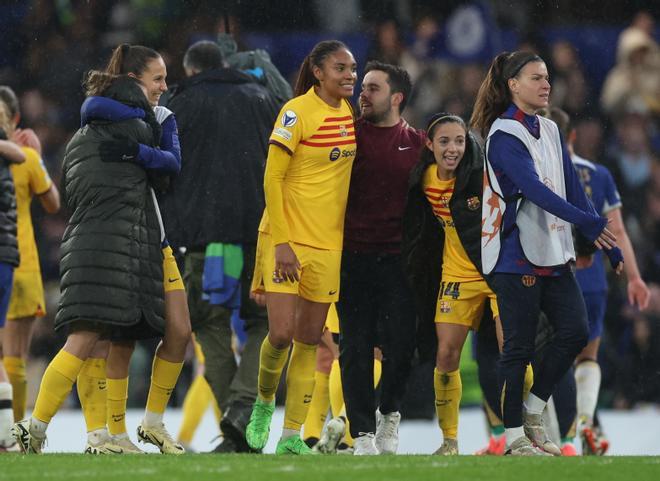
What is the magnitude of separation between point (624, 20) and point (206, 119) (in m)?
7.96

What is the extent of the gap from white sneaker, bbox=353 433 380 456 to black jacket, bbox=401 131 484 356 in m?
0.56

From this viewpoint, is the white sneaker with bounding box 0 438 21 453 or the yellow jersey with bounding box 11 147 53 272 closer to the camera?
the white sneaker with bounding box 0 438 21 453

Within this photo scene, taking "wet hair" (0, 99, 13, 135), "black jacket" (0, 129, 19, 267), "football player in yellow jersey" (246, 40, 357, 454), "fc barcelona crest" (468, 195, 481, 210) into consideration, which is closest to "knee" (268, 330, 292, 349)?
"football player in yellow jersey" (246, 40, 357, 454)

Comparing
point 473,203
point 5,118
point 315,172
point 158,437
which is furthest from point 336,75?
point 5,118

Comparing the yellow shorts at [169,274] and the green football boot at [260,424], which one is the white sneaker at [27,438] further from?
the green football boot at [260,424]

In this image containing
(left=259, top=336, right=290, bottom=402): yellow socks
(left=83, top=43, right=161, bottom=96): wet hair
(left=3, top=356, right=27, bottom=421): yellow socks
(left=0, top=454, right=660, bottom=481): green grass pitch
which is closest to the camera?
(left=0, top=454, right=660, bottom=481): green grass pitch

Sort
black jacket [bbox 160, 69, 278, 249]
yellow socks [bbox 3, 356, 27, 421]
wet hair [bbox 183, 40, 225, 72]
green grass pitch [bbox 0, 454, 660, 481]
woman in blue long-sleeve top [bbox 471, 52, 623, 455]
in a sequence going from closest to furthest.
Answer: green grass pitch [bbox 0, 454, 660, 481], woman in blue long-sleeve top [bbox 471, 52, 623, 455], black jacket [bbox 160, 69, 278, 249], wet hair [bbox 183, 40, 225, 72], yellow socks [bbox 3, 356, 27, 421]

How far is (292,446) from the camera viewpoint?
7.20 meters

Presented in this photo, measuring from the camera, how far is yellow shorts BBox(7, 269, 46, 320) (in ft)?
29.7

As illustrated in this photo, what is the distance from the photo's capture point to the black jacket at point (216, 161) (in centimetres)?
856

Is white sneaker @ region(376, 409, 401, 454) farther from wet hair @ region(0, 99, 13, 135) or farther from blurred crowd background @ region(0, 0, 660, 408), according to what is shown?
blurred crowd background @ region(0, 0, 660, 408)

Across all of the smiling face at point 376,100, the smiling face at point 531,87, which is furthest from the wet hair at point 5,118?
the smiling face at point 531,87

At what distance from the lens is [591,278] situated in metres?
9.14

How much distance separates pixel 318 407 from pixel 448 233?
4.83 feet
